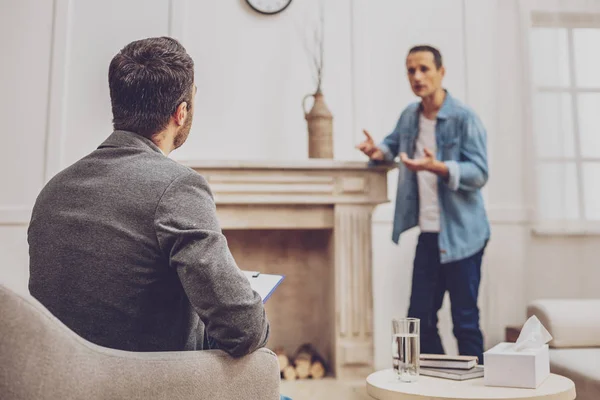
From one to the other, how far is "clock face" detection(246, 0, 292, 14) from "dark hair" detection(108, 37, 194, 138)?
84.8 inches

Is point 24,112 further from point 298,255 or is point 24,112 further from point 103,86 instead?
point 298,255

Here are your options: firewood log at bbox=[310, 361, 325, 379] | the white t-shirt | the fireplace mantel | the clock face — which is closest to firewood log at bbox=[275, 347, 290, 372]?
firewood log at bbox=[310, 361, 325, 379]

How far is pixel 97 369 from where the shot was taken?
2.64ft

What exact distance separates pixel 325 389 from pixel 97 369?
182cm

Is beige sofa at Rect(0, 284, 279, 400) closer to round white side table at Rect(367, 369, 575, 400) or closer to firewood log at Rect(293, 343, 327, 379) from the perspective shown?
round white side table at Rect(367, 369, 575, 400)

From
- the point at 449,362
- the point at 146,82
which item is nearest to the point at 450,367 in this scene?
the point at 449,362

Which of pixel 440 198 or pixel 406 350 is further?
pixel 440 198

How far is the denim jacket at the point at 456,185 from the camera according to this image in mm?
2385

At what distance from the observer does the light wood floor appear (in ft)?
7.65

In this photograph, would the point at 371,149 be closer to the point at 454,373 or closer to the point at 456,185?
the point at 456,185

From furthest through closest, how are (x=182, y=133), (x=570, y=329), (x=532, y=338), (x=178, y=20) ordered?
(x=178, y=20) < (x=570, y=329) < (x=532, y=338) < (x=182, y=133)

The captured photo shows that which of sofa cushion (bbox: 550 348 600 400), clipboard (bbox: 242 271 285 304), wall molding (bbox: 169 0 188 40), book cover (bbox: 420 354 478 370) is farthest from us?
wall molding (bbox: 169 0 188 40)

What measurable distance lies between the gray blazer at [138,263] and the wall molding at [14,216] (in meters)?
2.24

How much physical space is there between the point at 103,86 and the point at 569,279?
107 inches
